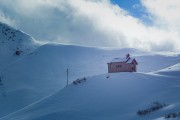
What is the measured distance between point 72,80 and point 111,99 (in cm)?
4509

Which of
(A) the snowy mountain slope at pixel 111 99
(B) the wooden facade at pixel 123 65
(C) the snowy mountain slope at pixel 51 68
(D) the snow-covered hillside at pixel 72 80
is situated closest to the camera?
(A) the snowy mountain slope at pixel 111 99

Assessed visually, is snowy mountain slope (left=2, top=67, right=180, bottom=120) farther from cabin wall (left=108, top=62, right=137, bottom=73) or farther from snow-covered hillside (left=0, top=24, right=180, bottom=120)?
cabin wall (left=108, top=62, right=137, bottom=73)

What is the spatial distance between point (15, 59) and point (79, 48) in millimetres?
25071

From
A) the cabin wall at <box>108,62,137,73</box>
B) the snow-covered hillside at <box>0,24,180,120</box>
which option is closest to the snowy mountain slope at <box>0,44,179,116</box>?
the snow-covered hillside at <box>0,24,180,120</box>

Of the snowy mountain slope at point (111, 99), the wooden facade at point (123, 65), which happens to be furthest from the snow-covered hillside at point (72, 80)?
the wooden facade at point (123, 65)

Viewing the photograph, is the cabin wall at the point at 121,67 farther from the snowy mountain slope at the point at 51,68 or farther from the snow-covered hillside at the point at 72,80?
the snowy mountain slope at the point at 51,68

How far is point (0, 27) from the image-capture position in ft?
573

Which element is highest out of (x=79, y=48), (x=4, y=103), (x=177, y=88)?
(x=79, y=48)

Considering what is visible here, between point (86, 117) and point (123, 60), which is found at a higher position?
point (123, 60)

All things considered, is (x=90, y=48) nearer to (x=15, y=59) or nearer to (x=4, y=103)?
(x=15, y=59)

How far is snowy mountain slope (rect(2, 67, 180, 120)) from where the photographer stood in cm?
5853

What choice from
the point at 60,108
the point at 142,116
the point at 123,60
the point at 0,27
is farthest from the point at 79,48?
the point at 142,116

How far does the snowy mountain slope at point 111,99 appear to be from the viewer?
5853 cm

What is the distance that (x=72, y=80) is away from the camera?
11019 centimetres
